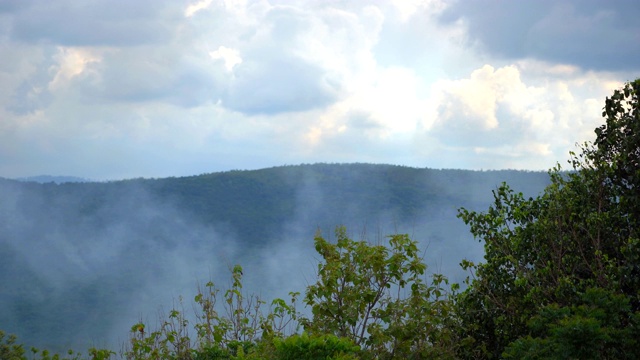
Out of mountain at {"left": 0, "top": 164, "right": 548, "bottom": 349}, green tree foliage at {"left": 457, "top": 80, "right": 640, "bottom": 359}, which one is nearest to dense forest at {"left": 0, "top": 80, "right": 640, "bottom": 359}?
green tree foliage at {"left": 457, "top": 80, "right": 640, "bottom": 359}

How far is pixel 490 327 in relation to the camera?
34.1 feet

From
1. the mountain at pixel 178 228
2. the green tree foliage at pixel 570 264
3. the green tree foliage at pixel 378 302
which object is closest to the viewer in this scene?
the green tree foliage at pixel 570 264

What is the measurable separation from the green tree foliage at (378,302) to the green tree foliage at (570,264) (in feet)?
2.48

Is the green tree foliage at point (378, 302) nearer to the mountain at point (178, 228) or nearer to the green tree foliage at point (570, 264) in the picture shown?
the green tree foliage at point (570, 264)

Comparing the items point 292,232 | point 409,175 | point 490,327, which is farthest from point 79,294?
point 490,327

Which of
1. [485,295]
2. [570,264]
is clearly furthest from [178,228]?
[570,264]

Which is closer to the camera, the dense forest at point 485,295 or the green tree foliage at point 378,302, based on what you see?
the dense forest at point 485,295

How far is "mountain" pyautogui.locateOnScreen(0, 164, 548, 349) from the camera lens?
116 feet

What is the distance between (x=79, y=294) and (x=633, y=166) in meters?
34.2

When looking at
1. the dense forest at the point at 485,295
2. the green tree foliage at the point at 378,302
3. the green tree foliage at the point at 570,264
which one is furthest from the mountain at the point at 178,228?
the green tree foliage at the point at 378,302

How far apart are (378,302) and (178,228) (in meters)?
35.0

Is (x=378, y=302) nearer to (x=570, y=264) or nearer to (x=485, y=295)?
(x=485, y=295)

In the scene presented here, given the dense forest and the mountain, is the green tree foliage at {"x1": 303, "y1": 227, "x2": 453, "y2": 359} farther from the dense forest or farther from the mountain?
the mountain

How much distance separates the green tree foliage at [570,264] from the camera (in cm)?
754
